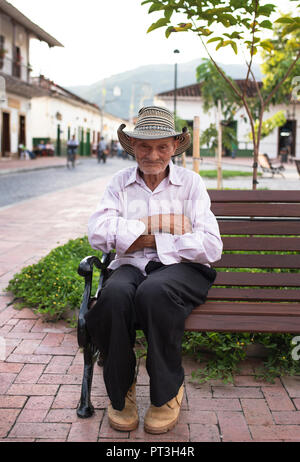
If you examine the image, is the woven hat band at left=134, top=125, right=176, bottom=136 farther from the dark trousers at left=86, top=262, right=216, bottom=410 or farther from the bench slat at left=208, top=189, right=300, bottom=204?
the bench slat at left=208, top=189, right=300, bottom=204

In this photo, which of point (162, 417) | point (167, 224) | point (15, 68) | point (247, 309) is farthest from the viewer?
point (15, 68)

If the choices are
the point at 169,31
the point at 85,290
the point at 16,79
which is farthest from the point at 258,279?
the point at 16,79

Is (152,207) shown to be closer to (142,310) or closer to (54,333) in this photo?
(142,310)

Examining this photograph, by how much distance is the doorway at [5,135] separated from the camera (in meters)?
30.3

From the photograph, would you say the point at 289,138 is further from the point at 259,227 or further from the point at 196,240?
the point at 196,240

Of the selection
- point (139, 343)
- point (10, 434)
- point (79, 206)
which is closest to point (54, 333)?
point (139, 343)

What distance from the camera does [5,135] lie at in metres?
30.8

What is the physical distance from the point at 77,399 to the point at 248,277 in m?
1.17

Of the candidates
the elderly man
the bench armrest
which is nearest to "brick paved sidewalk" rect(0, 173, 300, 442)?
the elderly man

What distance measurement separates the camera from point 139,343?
3416 mm

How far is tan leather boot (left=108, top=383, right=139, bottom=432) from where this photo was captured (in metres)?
2.46

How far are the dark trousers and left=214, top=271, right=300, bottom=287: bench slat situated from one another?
2.11 feet

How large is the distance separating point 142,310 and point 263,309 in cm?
64

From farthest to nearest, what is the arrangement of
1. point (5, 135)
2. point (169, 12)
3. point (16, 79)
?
point (5, 135), point (16, 79), point (169, 12)
